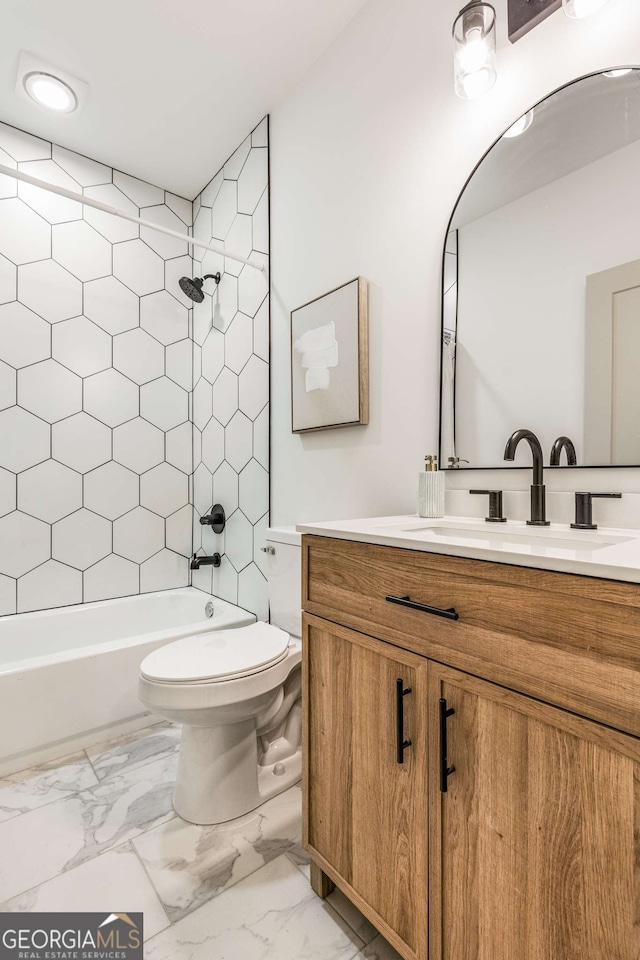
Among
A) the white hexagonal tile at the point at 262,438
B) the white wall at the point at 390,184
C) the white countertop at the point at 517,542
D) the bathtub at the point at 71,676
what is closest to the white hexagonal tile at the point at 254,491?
the white hexagonal tile at the point at 262,438

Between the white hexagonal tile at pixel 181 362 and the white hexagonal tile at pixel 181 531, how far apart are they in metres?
0.70

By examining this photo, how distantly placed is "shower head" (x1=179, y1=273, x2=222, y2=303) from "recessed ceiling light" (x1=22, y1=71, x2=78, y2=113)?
0.77 m

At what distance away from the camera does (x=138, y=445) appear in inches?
95.6

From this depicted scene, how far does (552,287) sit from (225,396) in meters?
1.60

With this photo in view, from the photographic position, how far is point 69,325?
221cm

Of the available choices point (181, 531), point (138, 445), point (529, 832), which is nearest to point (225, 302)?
point (138, 445)

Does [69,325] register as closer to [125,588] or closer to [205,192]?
[205,192]

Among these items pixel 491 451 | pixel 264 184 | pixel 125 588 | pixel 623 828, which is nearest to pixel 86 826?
pixel 125 588

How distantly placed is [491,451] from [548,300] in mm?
385

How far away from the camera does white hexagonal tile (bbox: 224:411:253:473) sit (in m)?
2.17

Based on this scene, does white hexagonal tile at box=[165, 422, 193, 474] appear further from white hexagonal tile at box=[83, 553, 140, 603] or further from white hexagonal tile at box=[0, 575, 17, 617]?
white hexagonal tile at box=[0, 575, 17, 617]

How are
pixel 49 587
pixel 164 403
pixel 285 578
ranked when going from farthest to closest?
pixel 164 403, pixel 49 587, pixel 285 578

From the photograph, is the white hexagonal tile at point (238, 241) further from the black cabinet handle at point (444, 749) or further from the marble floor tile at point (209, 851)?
the marble floor tile at point (209, 851)

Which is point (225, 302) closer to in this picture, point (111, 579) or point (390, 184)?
point (390, 184)
